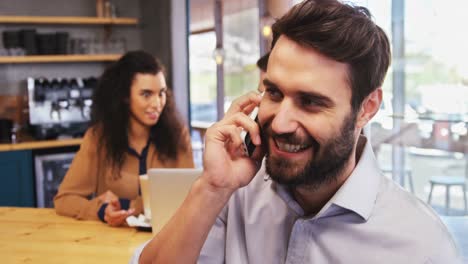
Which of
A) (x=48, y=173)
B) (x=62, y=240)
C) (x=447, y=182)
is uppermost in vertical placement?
(x=62, y=240)

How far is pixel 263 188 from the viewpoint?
4.47 feet

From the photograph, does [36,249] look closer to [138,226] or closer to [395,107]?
[138,226]

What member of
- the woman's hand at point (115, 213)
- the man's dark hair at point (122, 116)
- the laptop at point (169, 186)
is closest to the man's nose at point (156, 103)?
the man's dark hair at point (122, 116)

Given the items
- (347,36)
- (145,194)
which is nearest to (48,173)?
(145,194)

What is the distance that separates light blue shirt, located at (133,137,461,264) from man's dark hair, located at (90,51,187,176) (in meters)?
1.36

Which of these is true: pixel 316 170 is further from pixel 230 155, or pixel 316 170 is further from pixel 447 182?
pixel 447 182

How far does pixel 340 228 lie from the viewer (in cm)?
114

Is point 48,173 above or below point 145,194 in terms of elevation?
below

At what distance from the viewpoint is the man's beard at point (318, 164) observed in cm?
111

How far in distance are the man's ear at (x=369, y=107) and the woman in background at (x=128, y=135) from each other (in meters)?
1.54

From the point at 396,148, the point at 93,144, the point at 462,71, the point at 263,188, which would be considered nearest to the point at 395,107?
the point at 396,148

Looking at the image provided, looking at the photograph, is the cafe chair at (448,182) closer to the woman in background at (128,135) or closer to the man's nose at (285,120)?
the woman in background at (128,135)

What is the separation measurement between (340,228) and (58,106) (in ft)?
12.5

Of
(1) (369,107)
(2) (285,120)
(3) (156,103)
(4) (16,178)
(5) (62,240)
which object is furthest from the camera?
(4) (16,178)
